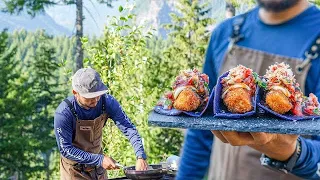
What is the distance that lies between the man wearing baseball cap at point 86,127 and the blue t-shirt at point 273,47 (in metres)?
2.54

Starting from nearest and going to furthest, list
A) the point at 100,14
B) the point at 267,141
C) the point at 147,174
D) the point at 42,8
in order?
the point at 267,141
the point at 147,174
the point at 100,14
the point at 42,8

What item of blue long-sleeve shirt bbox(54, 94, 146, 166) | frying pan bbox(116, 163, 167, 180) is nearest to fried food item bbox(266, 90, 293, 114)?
frying pan bbox(116, 163, 167, 180)

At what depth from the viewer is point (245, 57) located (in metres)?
1.24

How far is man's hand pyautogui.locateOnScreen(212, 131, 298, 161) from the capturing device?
101 centimetres

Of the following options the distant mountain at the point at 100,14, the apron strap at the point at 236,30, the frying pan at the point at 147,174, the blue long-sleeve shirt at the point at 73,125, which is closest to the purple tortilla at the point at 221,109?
the apron strap at the point at 236,30

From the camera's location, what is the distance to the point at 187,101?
1130 millimetres

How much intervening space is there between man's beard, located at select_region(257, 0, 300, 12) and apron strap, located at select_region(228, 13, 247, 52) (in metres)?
0.11

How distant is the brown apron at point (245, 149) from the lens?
1180mm

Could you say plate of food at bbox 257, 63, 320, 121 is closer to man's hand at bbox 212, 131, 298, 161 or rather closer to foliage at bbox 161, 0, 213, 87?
man's hand at bbox 212, 131, 298, 161

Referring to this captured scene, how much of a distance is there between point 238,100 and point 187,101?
0.10 m

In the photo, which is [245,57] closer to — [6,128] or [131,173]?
[131,173]

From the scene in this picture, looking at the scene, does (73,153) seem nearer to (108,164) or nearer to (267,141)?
(108,164)

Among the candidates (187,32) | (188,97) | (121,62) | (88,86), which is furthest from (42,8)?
(188,97)

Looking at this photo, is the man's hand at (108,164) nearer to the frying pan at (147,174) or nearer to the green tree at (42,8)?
the frying pan at (147,174)
